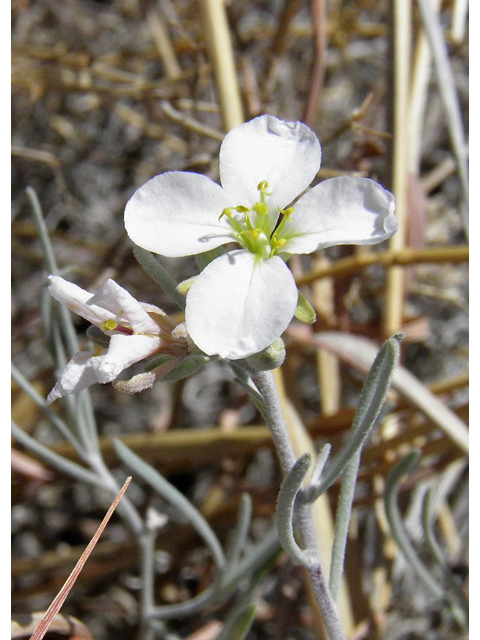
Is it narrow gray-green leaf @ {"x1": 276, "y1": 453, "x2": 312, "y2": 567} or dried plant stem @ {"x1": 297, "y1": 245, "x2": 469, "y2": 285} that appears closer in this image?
narrow gray-green leaf @ {"x1": 276, "y1": 453, "x2": 312, "y2": 567}

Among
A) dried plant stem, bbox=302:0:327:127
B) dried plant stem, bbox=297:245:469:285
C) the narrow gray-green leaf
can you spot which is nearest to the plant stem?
the narrow gray-green leaf

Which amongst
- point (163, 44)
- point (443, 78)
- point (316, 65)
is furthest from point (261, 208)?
point (163, 44)

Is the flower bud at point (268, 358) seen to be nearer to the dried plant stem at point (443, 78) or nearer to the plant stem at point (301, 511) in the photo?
the plant stem at point (301, 511)

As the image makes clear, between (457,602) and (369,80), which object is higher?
(369,80)

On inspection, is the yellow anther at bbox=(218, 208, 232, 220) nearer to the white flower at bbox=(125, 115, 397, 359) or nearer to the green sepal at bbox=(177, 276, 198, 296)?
the white flower at bbox=(125, 115, 397, 359)

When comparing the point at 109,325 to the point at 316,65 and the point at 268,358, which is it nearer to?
the point at 268,358
